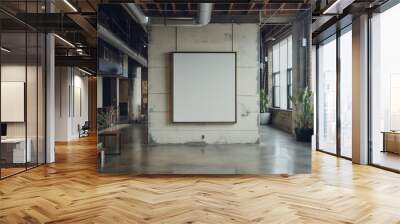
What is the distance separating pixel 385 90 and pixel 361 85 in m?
0.51

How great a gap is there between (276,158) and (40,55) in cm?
519

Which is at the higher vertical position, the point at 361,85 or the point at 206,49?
the point at 206,49

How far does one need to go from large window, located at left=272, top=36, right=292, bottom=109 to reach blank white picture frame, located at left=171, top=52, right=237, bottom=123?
70 cm

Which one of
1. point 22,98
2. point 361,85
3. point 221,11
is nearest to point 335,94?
point 361,85

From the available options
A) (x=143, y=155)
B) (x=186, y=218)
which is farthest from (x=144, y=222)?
(x=143, y=155)

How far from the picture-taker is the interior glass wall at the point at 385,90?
6730mm

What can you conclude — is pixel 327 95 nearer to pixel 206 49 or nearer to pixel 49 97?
pixel 206 49

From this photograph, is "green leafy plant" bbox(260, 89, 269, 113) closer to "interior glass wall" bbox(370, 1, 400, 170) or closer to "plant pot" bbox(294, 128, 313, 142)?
"plant pot" bbox(294, 128, 313, 142)

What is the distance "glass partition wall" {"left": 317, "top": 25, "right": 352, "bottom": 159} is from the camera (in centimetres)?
835

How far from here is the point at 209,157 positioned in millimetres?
6270

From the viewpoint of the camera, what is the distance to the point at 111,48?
6.29 metres

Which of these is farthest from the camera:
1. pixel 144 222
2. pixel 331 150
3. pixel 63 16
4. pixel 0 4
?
pixel 331 150

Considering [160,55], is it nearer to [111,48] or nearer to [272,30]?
[111,48]

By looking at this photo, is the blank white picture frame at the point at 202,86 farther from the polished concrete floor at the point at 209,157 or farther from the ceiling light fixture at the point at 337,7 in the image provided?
the ceiling light fixture at the point at 337,7
